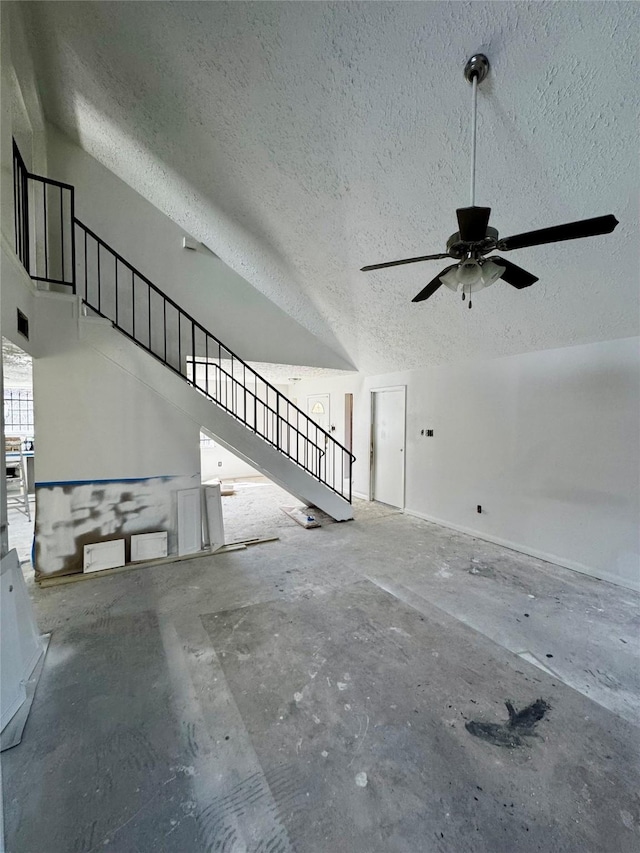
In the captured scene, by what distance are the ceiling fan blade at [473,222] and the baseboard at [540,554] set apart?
3.52 meters

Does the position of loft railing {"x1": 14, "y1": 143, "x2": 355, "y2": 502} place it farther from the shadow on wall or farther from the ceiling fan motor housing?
the ceiling fan motor housing

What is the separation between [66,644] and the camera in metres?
2.34

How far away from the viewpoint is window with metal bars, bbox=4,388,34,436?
8023 millimetres

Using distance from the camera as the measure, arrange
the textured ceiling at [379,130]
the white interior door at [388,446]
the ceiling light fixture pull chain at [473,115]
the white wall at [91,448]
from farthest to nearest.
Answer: the white interior door at [388,446], the white wall at [91,448], the ceiling light fixture pull chain at [473,115], the textured ceiling at [379,130]

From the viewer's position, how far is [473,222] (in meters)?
1.57

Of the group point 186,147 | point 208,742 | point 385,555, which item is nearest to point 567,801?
point 208,742

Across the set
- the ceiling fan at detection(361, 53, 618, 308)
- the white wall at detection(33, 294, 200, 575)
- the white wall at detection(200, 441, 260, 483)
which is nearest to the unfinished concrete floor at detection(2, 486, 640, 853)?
the white wall at detection(33, 294, 200, 575)

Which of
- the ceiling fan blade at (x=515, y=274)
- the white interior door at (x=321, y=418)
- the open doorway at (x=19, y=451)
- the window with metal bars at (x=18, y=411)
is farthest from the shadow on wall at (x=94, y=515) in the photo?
the window with metal bars at (x=18, y=411)

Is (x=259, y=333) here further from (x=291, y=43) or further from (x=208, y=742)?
(x=208, y=742)

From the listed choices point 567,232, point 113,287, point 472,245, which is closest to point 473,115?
point 472,245

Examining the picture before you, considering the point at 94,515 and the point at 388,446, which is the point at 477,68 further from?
the point at 388,446

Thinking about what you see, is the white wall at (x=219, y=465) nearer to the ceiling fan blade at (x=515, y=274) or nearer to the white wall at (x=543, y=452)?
the white wall at (x=543, y=452)

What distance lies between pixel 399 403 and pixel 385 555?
2.60 m

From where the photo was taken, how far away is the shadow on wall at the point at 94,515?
3254 mm
